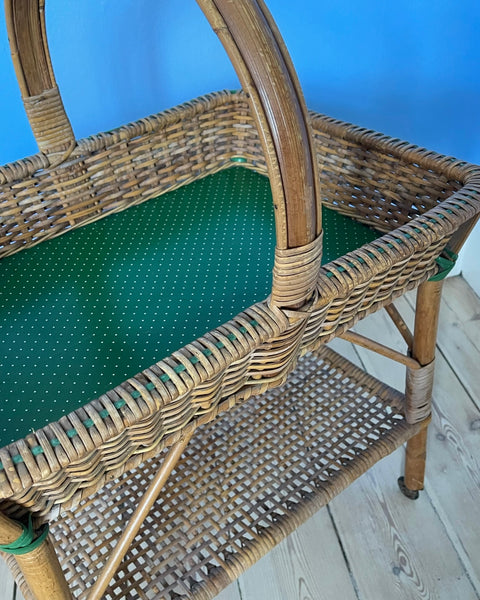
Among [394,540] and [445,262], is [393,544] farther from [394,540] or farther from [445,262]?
[445,262]

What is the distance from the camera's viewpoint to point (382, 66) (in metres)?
1.21

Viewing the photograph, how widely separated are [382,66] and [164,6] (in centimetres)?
46

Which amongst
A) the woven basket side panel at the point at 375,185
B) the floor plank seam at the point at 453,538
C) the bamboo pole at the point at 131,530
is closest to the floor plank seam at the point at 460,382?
the floor plank seam at the point at 453,538

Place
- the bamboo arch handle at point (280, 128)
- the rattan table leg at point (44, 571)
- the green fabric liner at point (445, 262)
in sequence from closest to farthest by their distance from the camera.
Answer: the bamboo arch handle at point (280, 128)
the rattan table leg at point (44, 571)
the green fabric liner at point (445, 262)

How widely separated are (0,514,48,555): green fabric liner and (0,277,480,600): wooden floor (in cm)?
51

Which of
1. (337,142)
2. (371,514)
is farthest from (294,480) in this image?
(337,142)

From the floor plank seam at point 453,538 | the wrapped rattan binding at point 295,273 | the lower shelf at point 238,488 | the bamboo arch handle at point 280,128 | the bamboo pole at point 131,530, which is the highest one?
the bamboo arch handle at point 280,128

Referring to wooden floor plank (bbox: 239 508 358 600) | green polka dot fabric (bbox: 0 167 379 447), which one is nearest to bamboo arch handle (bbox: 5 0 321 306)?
green polka dot fabric (bbox: 0 167 379 447)

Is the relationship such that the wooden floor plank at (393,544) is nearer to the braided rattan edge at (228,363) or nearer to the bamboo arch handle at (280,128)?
the braided rattan edge at (228,363)

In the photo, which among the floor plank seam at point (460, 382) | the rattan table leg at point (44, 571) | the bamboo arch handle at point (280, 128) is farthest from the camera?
the floor plank seam at point (460, 382)

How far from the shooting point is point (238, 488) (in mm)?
914

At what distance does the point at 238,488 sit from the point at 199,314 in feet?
1.00

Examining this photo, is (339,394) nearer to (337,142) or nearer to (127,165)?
(337,142)

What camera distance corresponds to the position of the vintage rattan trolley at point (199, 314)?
531 mm
